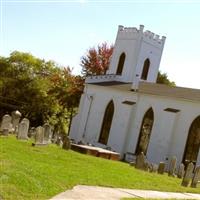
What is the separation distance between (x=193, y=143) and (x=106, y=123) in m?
9.64

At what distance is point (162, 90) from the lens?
3903 centimetres

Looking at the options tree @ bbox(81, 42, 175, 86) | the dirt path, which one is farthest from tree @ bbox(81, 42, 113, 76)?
the dirt path

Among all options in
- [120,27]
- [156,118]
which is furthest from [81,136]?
[120,27]

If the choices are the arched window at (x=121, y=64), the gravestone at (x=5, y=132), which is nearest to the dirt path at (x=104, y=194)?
the gravestone at (x=5, y=132)

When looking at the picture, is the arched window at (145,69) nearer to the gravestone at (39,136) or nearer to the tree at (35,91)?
the tree at (35,91)

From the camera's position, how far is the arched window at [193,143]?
3372 cm

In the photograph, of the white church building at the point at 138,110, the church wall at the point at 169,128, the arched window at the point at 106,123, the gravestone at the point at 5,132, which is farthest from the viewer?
the arched window at the point at 106,123

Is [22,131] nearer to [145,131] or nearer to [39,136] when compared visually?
[39,136]

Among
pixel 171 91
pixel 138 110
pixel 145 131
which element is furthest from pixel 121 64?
pixel 145 131

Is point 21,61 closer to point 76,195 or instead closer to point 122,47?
point 122,47

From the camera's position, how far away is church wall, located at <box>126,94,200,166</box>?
1353 inches

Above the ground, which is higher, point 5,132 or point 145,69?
point 145,69

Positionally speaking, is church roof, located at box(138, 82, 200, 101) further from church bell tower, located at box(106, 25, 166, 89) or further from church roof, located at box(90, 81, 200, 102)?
church bell tower, located at box(106, 25, 166, 89)

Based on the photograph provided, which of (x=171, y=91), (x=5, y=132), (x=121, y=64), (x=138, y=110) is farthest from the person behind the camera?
(x=121, y=64)
